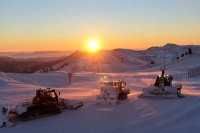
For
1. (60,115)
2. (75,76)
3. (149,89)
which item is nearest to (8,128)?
(60,115)

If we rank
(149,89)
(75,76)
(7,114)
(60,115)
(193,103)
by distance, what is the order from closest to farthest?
(7,114) → (60,115) → (193,103) → (149,89) → (75,76)

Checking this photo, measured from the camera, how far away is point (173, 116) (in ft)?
75.7

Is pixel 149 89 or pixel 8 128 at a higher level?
pixel 149 89

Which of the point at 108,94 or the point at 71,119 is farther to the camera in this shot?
the point at 108,94

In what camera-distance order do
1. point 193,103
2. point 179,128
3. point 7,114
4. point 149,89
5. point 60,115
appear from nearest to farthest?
point 179,128, point 7,114, point 60,115, point 193,103, point 149,89

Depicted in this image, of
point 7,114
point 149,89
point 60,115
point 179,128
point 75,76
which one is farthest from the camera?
point 75,76

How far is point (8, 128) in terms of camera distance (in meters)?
21.5

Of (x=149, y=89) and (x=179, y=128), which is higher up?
(x=149, y=89)

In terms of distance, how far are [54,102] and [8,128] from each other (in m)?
4.09

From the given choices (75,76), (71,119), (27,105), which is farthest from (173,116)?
(75,76)

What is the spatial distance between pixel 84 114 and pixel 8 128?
5.15 metres

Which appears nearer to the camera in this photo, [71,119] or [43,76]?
Answer: [71,119]

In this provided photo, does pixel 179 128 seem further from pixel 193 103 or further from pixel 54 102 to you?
pixel 54 102

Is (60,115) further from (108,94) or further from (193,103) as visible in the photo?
(193,103)
